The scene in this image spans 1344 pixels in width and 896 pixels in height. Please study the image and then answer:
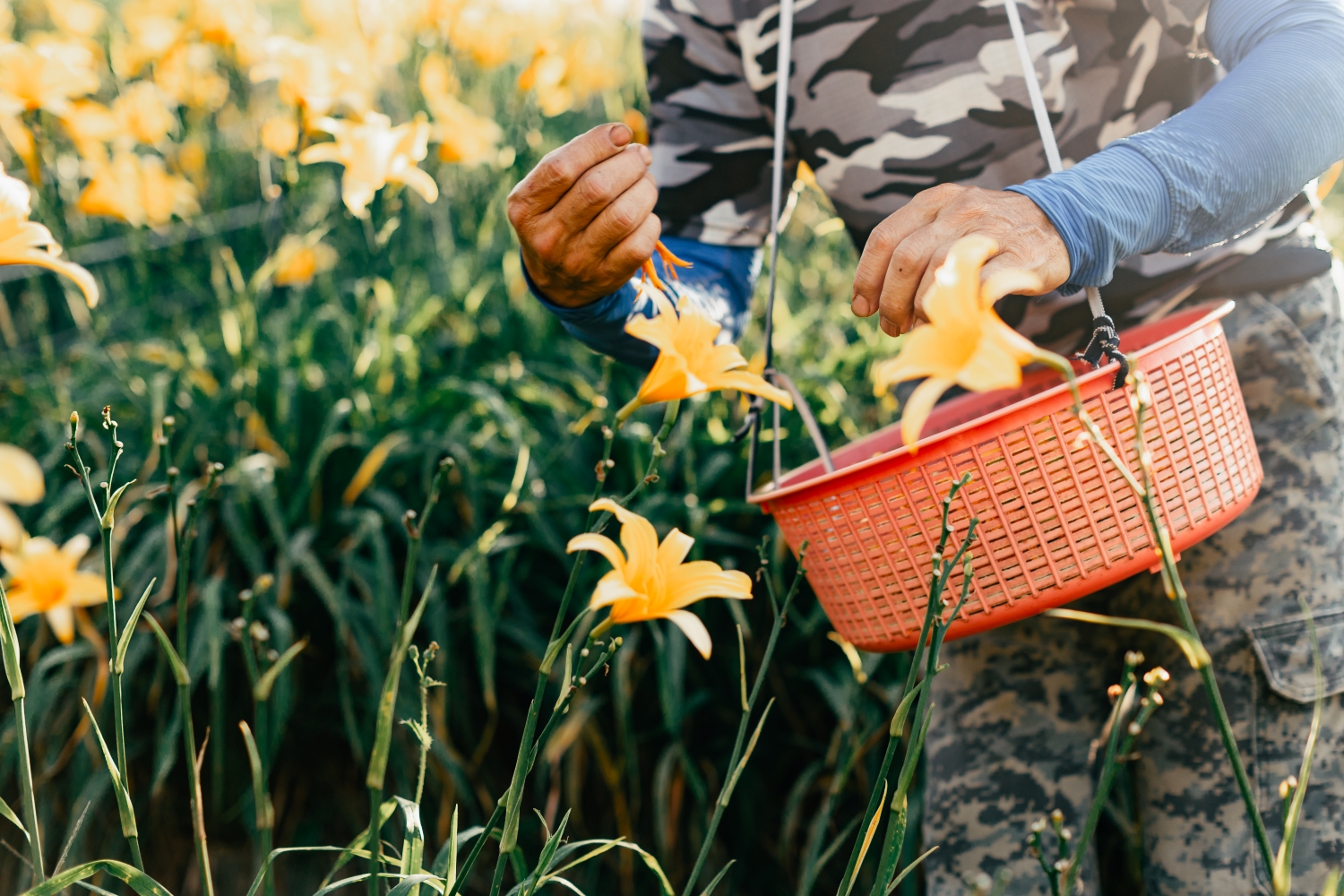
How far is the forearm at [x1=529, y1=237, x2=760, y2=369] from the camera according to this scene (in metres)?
0.89

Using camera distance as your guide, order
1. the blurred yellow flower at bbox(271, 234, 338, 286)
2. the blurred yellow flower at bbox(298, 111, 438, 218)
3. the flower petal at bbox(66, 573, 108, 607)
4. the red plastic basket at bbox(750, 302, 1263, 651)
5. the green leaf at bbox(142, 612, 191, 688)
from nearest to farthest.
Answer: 1. the green leaf at bbox(142, 612, 191, 688)
2. the red plastic basket at bbox(750, 302, 1263, 651)
3. the flower petal at bbox(66, 573, 108, 607)
4. the blurred yellow flower at bbox(298, 111, 438, 218)
5. the blurred yellow flower at bbox(271, 234, 338, 286)

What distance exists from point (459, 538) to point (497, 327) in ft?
1.98

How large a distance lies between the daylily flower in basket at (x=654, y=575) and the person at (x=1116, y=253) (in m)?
0.22

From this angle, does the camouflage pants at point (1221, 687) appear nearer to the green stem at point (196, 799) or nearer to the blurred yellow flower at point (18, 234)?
the green stem at point (196, 799)

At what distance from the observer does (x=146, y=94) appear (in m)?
1.93

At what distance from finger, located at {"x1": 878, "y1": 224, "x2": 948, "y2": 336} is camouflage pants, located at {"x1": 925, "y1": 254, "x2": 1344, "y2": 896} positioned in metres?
0.57

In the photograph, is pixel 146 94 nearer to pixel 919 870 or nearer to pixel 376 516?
pixel 376 516

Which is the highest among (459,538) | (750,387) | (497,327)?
(750,387)

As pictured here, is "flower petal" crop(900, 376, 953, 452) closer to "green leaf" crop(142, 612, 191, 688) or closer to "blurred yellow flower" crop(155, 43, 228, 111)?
"green leaf" crop(142, 612, 191, 688)

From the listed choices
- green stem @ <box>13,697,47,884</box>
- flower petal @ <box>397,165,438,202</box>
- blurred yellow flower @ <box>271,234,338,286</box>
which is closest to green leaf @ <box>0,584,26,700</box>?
green stem @ <box>13,697,47,884</box>

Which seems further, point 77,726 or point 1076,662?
point 77,726

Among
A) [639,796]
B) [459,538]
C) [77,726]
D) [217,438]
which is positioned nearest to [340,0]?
[217,438]

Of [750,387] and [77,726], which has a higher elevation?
[750,387]

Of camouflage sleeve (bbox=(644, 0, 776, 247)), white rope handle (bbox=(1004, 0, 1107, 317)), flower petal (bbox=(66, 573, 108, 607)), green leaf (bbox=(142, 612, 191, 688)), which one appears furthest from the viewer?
camouflage sleeve (bbox=(644, 0, 776, 247))
